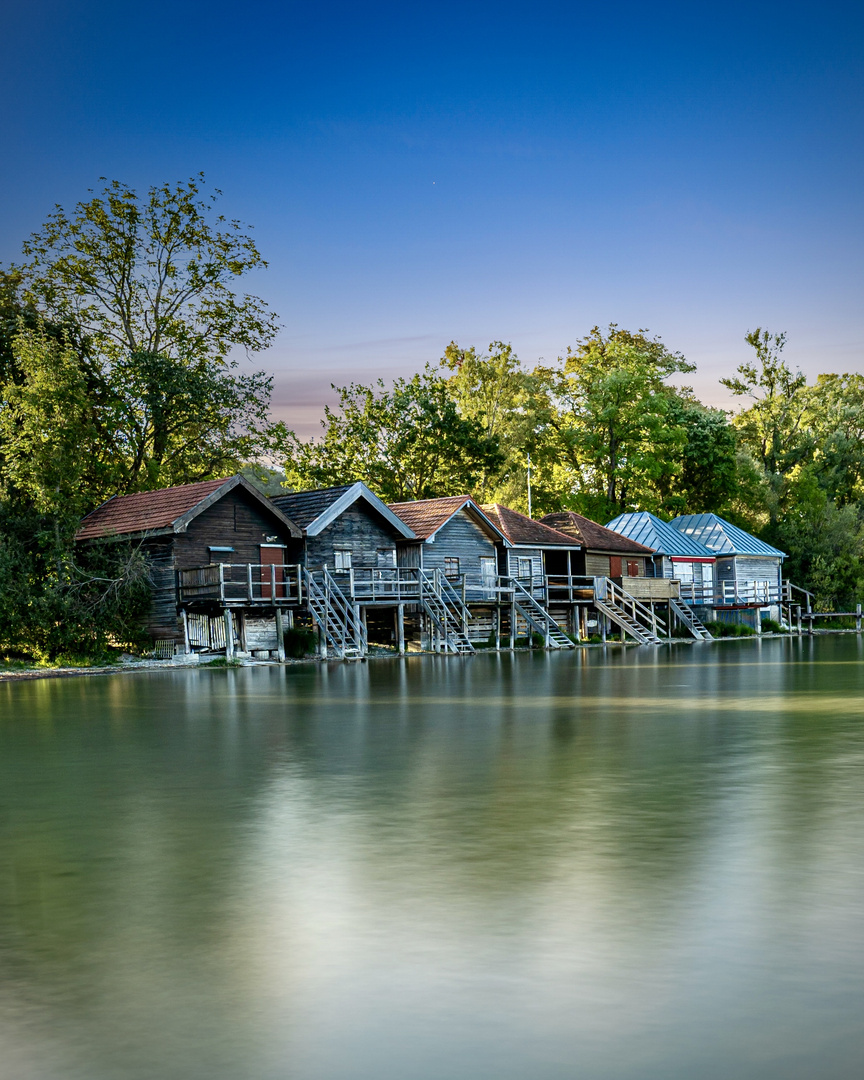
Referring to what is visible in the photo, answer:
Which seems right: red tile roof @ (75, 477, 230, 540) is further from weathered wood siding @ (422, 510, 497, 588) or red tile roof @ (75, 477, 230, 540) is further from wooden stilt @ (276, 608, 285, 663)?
weathered wood siding @ (422, 510, 497, 588)

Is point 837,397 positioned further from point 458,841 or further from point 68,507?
point 458,841

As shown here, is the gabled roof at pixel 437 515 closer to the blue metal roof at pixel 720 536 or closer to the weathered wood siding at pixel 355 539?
the weathered wood siding at pixel 355 539

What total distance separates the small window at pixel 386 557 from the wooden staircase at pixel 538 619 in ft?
20.3

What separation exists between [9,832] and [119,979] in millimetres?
4616

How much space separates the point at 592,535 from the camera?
6216 centimetres

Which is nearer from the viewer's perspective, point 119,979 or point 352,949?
point 119,979

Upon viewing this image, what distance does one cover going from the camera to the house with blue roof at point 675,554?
223 feet

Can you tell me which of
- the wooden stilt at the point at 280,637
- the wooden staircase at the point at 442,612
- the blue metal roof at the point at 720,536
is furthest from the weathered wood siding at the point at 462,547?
the blue metal roof at the point at 720,536

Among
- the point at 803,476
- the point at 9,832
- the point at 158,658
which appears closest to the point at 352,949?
the point at 9,832

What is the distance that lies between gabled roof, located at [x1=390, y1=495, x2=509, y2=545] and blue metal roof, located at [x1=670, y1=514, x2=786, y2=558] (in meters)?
22.3

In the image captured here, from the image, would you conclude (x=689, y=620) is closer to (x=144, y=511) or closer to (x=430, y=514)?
(x=430, y=514)

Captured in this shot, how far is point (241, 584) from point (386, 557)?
403 inches

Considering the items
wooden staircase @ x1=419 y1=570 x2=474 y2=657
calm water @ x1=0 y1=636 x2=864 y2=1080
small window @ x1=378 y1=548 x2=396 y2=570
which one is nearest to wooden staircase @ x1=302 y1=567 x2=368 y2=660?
wooden staircase @ x1=419 y1=570 x2=474 y2=657

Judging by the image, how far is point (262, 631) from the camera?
45.2m
